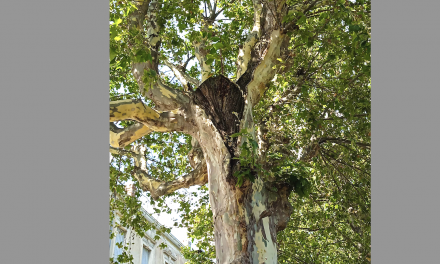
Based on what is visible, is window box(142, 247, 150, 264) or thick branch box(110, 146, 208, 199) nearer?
thick branch box(110, 146, 208, 199)

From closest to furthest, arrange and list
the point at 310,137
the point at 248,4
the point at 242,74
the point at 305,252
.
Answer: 1. the point at 242,74
2. the point at 310,137
3. the point at 248,4
4. the point at 305,252

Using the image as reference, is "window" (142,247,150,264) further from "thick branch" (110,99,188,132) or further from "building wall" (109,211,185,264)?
"thick branch" (110,99,188,132)

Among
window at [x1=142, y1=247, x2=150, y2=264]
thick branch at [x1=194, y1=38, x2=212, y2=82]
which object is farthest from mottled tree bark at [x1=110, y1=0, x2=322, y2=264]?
window at [x1=142, y1=247, x2=150, y2=264]

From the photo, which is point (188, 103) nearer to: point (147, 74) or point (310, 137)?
point (147, 74)

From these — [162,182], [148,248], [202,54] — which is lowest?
[148,248]

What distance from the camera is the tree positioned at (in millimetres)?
5371

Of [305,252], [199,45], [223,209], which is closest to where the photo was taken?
[223,209]

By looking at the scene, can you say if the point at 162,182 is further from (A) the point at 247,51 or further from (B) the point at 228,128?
(A) the point at 247,51

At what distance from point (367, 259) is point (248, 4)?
6.32 meters

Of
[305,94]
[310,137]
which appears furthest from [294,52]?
[310,137]

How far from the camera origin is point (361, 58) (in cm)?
587

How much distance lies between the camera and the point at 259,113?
7371 mm

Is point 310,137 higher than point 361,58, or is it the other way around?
point 361,58

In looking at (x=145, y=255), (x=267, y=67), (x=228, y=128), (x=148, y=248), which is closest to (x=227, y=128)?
(x=228, y=128)
